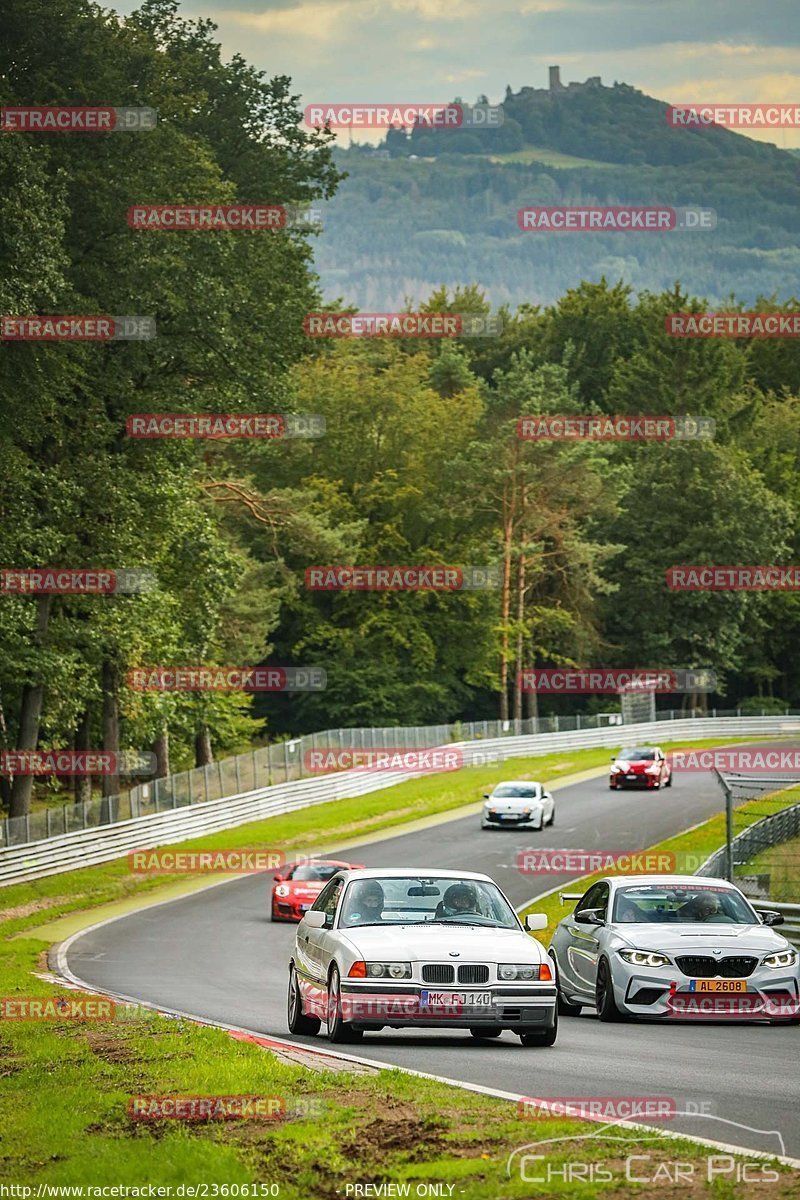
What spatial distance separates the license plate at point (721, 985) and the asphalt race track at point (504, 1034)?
14.6 inches

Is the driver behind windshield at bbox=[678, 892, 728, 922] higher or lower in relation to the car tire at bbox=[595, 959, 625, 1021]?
higher

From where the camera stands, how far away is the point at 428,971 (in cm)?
1345

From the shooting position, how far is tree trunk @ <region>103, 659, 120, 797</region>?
45250 millimetres

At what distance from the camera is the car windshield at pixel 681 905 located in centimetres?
1684

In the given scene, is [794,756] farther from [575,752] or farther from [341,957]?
[341,957]

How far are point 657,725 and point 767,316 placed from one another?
167ft

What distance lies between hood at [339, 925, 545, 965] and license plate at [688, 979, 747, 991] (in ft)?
7.89

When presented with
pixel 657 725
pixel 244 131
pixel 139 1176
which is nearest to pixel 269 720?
pixel 657 725

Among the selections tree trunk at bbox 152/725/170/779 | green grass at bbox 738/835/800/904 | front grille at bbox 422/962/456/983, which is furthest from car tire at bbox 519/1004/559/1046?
tree trunk at bbox 152/725/170/779

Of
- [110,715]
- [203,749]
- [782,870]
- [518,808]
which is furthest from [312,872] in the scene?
[203,749]

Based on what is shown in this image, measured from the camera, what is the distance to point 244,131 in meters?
47.2

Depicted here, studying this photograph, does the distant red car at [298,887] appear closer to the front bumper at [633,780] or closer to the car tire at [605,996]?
the car tire at [605,996]

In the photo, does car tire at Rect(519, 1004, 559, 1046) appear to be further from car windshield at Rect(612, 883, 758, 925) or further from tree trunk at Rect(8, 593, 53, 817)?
tree trunk at Rect(8, 593, 53, 817)

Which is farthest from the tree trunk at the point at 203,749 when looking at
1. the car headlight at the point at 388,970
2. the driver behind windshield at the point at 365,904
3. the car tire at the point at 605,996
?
the car headlight at the point at 388,970
